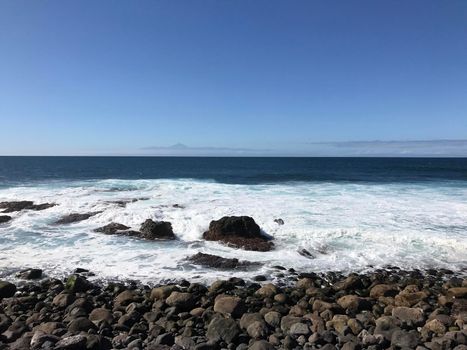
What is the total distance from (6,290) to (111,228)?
21.3 feet

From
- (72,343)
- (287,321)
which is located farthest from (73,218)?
(287,321)

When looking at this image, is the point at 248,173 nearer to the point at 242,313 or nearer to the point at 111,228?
the point at 111,228

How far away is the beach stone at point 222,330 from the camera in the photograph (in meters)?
6.58

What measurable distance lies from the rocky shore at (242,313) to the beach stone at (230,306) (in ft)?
0.07

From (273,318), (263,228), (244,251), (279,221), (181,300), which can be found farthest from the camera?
(279,221)

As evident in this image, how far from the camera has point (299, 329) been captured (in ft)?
22.3

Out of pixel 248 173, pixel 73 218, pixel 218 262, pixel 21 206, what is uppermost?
pixel 21 206

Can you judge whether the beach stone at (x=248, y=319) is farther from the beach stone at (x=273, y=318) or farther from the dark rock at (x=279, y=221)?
the dark rock at (x=279, y=221)

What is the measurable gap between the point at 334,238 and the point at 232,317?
7222 millimetres

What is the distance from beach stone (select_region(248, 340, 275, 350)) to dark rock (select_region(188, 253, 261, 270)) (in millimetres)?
4717

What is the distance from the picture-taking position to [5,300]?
8.49 metres

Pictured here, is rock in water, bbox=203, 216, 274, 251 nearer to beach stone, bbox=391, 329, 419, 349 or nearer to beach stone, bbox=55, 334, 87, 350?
beach stone, bbox=391, 329, 419, 349

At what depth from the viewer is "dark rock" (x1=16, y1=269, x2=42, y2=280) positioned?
32.4 ft

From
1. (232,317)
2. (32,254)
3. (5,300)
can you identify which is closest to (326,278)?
(232,317)
